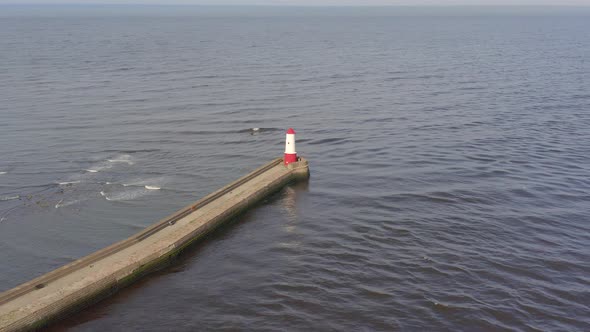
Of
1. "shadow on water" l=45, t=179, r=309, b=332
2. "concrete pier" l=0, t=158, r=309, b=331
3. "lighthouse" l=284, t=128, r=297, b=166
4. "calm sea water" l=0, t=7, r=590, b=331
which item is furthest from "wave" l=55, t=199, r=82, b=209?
"lighthouse" l=284, t=128, r=297, b=166

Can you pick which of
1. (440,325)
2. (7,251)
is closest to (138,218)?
(7,251)

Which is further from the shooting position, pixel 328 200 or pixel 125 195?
pixel 125 195

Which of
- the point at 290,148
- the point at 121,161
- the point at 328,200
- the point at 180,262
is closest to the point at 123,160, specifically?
the point at 121,161

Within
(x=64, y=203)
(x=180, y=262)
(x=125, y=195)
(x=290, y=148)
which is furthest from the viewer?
(x=290, y=148)

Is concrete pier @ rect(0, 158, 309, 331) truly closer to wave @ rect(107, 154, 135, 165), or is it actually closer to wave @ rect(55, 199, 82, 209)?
wave @ rect(55, 199, 82, 209)

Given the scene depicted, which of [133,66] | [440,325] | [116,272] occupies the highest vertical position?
[133,66]

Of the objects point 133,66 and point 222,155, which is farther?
point 133,66

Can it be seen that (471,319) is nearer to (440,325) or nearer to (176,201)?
(440,325)

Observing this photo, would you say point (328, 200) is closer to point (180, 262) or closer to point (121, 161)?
point (180, 262)
